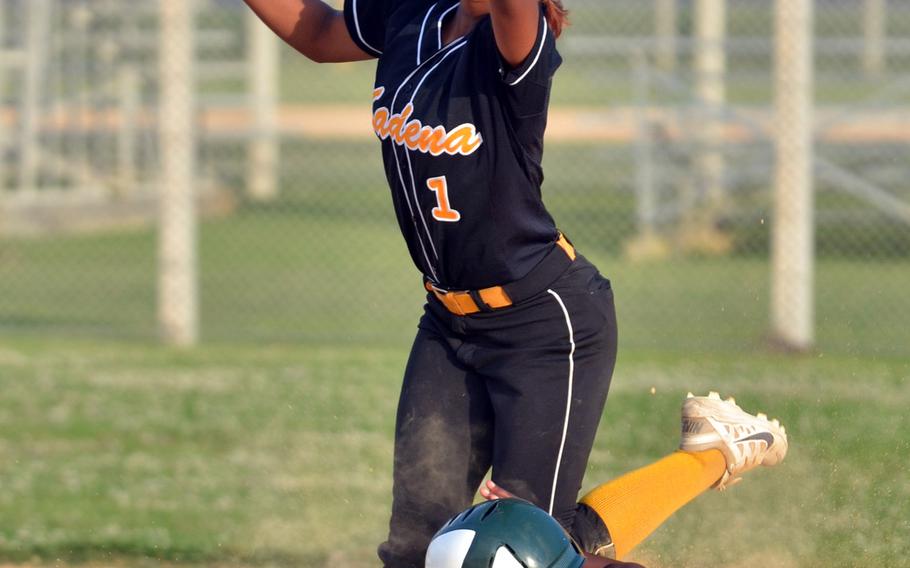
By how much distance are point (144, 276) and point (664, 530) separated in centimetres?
820

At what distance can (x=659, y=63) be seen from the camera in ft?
50.7

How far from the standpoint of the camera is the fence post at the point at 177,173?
9.37m

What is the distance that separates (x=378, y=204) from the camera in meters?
17.4

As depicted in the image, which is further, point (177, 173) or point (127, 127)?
point (127, 127)

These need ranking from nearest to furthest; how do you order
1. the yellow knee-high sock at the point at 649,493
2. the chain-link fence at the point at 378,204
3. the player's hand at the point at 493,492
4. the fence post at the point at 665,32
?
the player's hand at the point at 493,492 < the yellow knee-high sock at the point at 649,493 < the chain-link fence at the point at 378,204 < the fence post at the point at 665,32

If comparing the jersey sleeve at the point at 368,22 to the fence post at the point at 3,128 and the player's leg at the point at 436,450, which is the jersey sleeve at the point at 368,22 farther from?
the fence post at the point at 3,128

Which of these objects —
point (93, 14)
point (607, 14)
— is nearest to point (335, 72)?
point (607, 14)

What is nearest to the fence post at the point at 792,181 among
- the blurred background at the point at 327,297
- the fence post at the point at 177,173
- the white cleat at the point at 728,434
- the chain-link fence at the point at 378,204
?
the blurred background at the point at 327,297

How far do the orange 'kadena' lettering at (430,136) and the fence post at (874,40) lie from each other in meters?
11.3

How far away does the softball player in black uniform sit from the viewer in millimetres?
3436

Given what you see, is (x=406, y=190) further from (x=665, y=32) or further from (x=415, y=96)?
(x=665, y=32)

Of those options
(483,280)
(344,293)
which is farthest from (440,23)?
(344,293)

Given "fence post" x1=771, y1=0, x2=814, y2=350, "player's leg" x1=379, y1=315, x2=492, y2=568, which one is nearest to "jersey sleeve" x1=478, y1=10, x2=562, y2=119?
"player's leg" x1=379, y1=315, x2=492, y2=568

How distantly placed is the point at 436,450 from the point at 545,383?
13.9 inches
